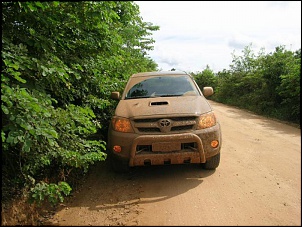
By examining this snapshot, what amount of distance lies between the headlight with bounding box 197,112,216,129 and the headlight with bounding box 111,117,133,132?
3.36 ft

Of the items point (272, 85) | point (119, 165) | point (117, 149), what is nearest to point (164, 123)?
point (117, 149)

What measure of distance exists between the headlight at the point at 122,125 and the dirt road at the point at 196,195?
866mm

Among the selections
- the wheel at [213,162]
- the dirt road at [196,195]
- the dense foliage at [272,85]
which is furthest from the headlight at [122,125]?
the dense foliage at [272,85]

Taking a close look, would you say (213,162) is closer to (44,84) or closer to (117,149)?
(117,149)

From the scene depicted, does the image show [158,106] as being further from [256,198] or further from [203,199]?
[256,198]

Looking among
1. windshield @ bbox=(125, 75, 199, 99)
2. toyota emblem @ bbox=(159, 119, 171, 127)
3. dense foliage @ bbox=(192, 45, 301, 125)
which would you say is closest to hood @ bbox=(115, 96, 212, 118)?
toyota emblem @ bbox=(159, 119, 171, 127)

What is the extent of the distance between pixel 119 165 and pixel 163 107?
1.15m

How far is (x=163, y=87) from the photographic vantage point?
5.08m

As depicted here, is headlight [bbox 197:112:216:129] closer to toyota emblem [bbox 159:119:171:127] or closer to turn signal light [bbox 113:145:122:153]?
toyota emblem [bbox 159:119:171:127]

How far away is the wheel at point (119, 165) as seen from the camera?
421 cm

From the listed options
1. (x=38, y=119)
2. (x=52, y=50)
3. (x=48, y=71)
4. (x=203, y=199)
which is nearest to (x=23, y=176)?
(x=38, y=119)

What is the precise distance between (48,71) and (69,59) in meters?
0.83

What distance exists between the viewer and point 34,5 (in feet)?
9.52

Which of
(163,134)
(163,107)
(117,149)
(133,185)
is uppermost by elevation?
(163,107)
